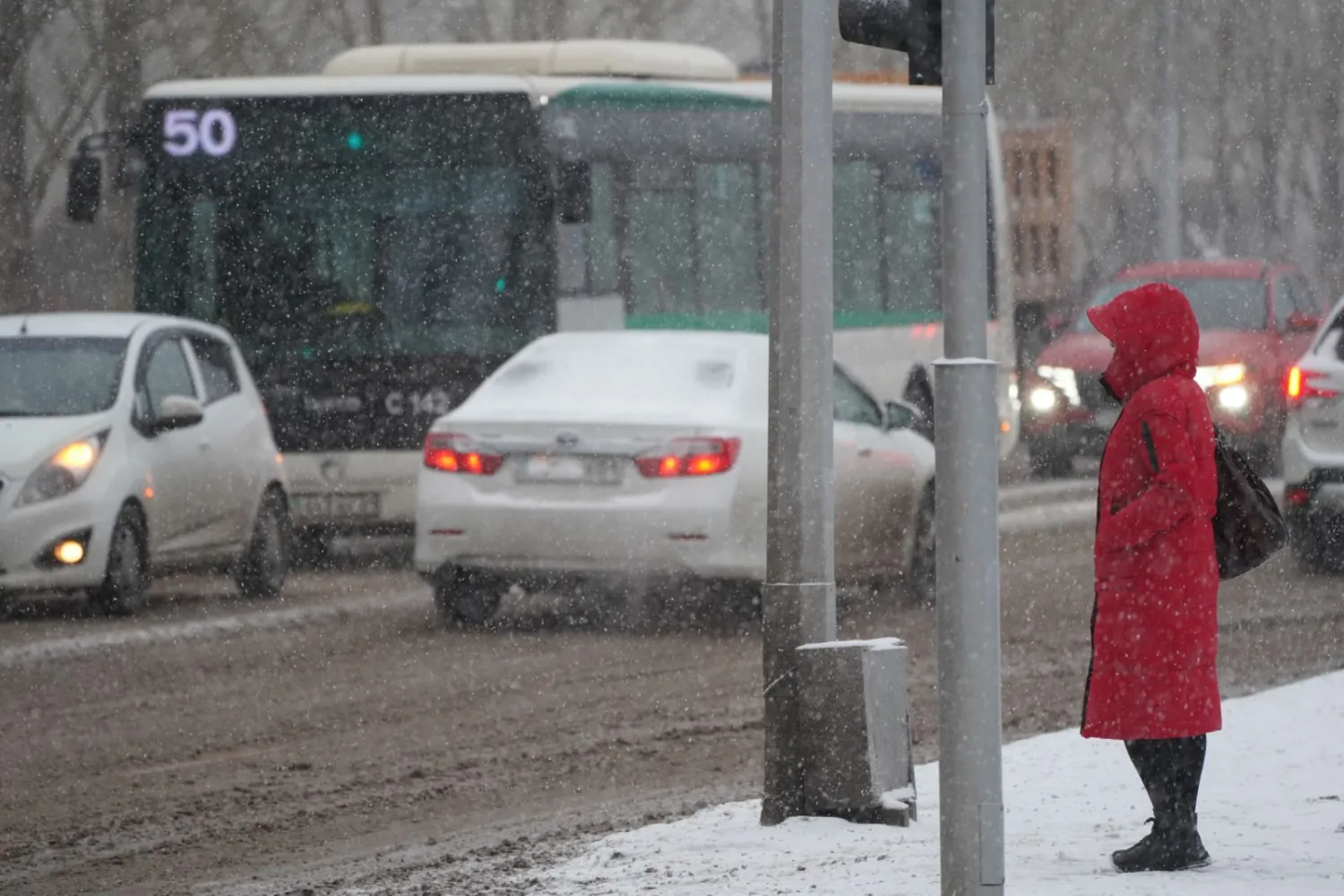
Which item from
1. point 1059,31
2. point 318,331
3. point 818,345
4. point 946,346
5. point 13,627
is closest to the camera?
point 946,346

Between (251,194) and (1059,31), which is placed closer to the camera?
(251,194)

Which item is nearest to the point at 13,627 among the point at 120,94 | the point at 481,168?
the point at 481,168

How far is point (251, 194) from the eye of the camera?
18.0m

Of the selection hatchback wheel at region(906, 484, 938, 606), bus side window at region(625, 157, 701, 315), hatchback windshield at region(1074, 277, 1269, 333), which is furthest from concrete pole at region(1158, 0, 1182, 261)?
hatchback wheel at region(906, 484, 938, 606)

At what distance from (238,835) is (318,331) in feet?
33.2

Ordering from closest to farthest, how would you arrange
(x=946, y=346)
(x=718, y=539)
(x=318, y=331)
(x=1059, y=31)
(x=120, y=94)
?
1. (x=946, y=346)
2. (x=718, y=539)
3. (x=318, y=331)
4. (x=120, y=94)
5. (x=1059, y=31)

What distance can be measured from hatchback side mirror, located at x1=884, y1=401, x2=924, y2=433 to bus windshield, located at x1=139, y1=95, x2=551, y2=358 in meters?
3.99

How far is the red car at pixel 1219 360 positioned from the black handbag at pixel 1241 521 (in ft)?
53.7

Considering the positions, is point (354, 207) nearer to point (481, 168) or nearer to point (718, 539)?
point (481, 168)

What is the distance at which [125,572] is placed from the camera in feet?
45.7

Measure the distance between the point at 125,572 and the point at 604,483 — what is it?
278 cm

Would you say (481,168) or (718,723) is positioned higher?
(481,168)

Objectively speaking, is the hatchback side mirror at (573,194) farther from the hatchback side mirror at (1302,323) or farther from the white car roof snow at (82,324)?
the hatchback side mirror at (1302,323)

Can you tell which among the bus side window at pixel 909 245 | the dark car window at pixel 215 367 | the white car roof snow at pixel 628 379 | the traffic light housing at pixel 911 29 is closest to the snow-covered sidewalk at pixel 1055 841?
the traffic light housing at pixel 911 29
